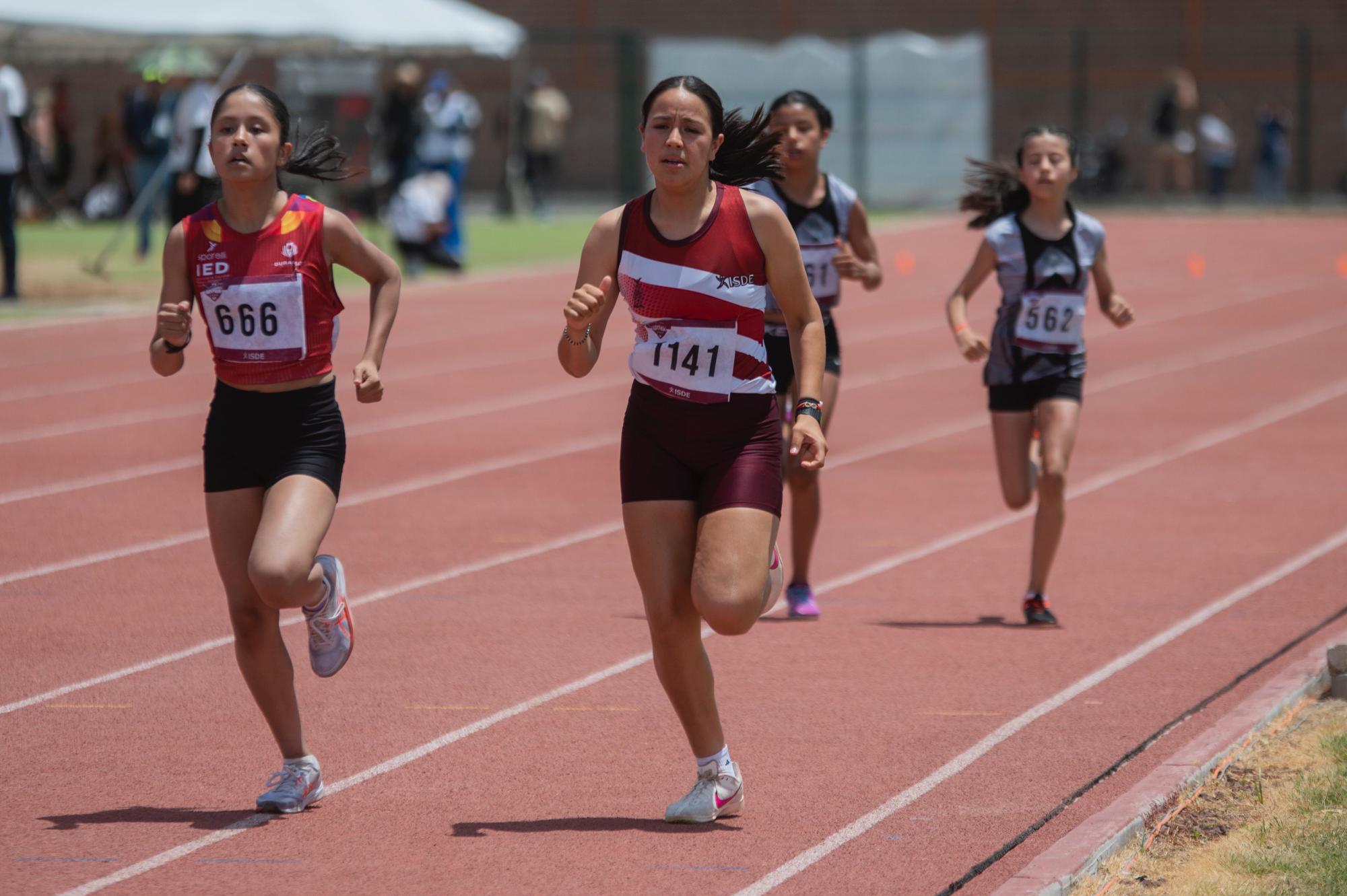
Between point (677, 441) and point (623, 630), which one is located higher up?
point (677, 441)

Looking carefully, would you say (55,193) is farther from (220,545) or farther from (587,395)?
(220,545)

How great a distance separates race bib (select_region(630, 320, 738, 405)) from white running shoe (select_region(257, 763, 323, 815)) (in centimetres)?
147

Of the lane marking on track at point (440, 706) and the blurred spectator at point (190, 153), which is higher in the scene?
the blurred spectator at point (190, 153)

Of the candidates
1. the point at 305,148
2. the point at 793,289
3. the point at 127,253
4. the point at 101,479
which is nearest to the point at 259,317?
the point at 305,148

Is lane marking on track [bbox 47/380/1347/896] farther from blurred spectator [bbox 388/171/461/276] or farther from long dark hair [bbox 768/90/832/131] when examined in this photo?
blurred spectator [bbox 388/171/461/276]

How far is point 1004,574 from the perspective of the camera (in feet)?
29.9

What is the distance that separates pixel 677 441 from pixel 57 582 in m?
4.56

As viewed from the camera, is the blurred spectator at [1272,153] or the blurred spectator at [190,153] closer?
the blurred spectator at [190,153]

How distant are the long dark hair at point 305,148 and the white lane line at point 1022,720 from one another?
246 cm

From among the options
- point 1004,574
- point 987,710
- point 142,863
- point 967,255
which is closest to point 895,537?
point 1004,574

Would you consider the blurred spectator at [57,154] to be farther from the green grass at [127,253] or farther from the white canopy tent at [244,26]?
the white canopy tent at [244,26]

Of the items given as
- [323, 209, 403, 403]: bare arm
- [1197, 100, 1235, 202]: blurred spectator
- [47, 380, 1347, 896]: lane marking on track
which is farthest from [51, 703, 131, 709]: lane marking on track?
[1197, 100, 1235, 202]: blurred spectator

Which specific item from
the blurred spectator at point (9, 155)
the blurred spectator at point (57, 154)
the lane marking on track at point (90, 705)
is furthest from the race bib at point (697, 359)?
the blurred spectator at point (57, 154)

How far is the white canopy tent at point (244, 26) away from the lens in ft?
73.8
